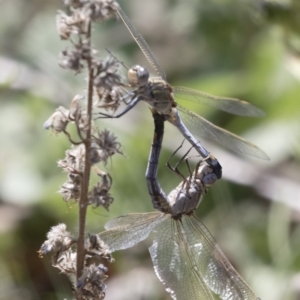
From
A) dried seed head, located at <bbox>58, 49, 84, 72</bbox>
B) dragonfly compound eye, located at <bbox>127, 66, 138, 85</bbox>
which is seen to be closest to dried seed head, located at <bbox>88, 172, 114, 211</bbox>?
dried seed head, located at <bbox>58, 49, 84, 72</bbox>

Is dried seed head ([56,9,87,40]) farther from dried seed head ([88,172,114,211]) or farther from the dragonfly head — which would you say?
the dragonfly head

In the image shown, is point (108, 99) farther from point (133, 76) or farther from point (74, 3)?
point (133, 76)

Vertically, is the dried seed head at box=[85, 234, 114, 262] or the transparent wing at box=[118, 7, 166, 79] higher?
the transparent wing at box=[118, 7, 166, 79]

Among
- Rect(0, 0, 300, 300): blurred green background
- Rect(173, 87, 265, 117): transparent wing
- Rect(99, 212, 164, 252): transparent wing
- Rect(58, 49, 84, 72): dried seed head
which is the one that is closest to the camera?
Rect(58, 49, 84, 72): dried seed head

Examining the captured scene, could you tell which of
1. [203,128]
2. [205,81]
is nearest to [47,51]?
[205,81]

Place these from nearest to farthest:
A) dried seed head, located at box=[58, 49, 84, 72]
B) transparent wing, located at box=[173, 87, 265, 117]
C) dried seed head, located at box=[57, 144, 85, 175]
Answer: dried seed head, located at box=[58, 49, 84, 72] → dried seed head, located at box=[57, 144, 85, 175] → transparent wing, located at box=[173, 87, 265, 117]

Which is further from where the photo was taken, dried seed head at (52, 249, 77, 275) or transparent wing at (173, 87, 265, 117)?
transparent wing at (173, 87, 265, 117)

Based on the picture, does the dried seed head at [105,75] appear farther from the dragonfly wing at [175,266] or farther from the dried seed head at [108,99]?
the dragonfly wing at [175,266]

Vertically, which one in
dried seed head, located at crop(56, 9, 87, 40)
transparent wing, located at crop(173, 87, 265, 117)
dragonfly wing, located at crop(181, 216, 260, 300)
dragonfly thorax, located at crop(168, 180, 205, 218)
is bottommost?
dragonfly wing, located at crop(181, 216, 260, 300)
